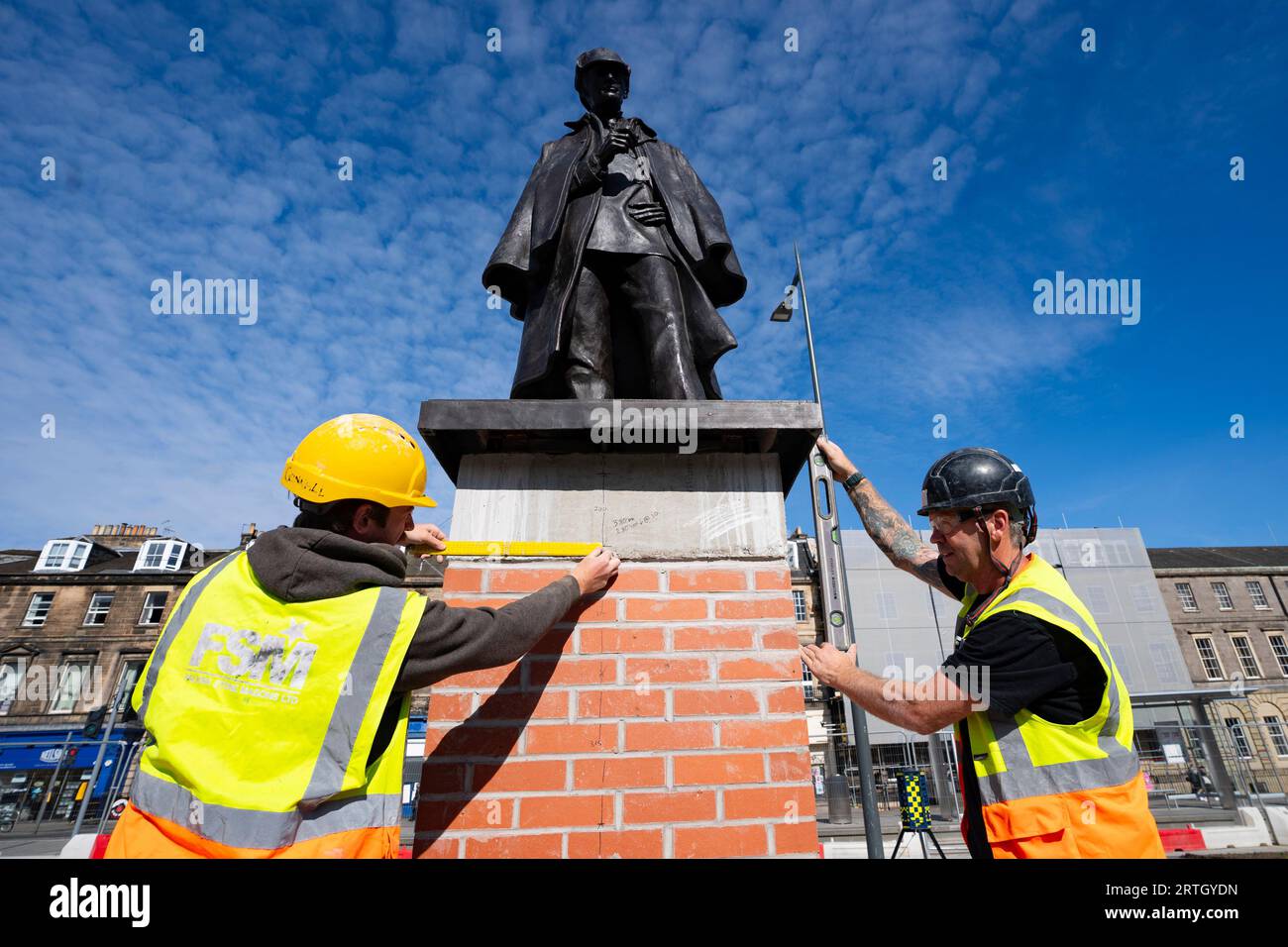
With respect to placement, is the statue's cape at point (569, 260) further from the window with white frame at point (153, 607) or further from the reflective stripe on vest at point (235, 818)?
the window with white frame at point (153, 607)

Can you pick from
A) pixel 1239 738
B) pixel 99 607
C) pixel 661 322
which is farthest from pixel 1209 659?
pixel 99 607

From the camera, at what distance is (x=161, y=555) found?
3100 cm

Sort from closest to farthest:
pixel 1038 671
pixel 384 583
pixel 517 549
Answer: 1. pixel 384 583
2. pixel 1038 671
3. pixel 517 549

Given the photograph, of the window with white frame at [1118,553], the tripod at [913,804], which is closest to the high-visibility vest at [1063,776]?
the tripod at [913,804]

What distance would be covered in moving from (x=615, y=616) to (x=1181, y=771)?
785 inches

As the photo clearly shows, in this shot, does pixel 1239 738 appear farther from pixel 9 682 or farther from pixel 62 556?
pixel 62 556

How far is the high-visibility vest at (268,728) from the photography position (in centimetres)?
153

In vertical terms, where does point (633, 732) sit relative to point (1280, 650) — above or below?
below

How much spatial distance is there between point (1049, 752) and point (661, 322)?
7.97ft

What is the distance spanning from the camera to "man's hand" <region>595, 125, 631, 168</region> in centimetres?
349

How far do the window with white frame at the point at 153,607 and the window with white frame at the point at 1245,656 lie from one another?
55.3m

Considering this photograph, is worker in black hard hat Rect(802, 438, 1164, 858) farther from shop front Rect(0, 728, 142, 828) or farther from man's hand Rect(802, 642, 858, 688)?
shop front Rect(0, 728, 142, 828)
